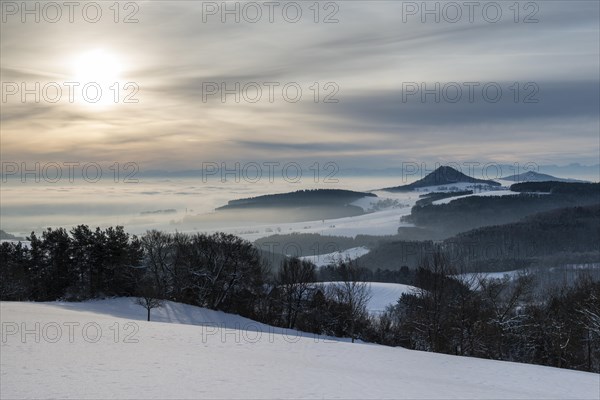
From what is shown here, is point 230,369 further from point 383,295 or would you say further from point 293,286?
point 383,295

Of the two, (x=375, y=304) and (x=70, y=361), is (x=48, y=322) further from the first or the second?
(x=375, y=304)

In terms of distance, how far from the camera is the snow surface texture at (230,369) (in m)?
20.9

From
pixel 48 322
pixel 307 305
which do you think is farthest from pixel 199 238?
pixel 48 322

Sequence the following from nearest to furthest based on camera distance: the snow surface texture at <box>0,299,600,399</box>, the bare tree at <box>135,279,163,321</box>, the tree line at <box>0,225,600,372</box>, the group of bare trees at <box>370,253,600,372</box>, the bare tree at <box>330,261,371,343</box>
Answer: the snow surface texture at <box>0,299,600,399</box> → the group of bare trees at <box>370,253,600,372</box> → the tree line at <box>0,225,600,372</box> → the bare tree at <box>135,279,163,321</box> → the bare tree at <box>330,261,371,343</box>

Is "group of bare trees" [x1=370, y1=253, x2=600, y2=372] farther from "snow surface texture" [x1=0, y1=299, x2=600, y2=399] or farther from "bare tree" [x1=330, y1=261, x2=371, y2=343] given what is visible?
"snow surface texture" [x1=0, y1=299, x2=600, y2=399]

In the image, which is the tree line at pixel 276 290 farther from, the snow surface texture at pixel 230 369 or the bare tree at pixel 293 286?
the snow surface texture at pixel 230 369

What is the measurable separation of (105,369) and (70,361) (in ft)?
7.76

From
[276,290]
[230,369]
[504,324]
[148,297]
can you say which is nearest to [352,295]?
[276,290]

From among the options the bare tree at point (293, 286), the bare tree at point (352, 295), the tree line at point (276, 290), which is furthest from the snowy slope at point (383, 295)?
the bare tree at point (352, 295)

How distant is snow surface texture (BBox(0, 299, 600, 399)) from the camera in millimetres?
20922

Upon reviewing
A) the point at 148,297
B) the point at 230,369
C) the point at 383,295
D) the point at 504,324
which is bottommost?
the point at 383,295

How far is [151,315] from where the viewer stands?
54.4 meters

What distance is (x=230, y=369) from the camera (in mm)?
24938

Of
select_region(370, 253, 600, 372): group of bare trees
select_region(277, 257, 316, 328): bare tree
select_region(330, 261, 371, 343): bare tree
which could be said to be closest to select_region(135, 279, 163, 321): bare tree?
select_region(277, 257, 316, 328): bare tree
